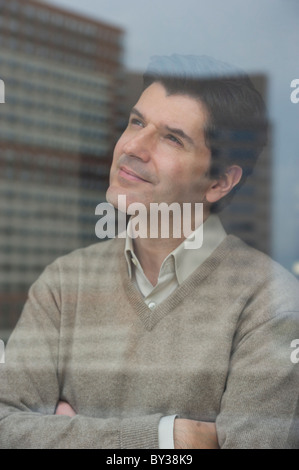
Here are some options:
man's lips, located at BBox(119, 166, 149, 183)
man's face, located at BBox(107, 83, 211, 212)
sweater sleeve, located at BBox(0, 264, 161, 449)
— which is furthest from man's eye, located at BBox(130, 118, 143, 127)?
sweater sleeve, located at BBox(0, 264, 161, 449)

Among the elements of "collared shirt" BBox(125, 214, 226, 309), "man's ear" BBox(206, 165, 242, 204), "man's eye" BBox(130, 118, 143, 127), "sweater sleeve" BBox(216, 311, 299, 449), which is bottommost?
"sweater sleeve" BBox(216, 311, 299, 449)

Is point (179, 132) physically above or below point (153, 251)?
above

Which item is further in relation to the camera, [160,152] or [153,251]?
[153,251]

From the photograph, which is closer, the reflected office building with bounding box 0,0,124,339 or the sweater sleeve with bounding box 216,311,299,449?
the sweater sleeve with bounding box 216,311,299,449

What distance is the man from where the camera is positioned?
197 centimetres

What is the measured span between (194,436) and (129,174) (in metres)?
0.78

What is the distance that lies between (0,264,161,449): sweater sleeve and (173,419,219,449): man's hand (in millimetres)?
62

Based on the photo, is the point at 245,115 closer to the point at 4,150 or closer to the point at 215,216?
the point at 215,216

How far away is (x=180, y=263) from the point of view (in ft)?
6.94

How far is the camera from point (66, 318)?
2.12 m

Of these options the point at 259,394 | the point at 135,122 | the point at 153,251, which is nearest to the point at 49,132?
the point at 135,122

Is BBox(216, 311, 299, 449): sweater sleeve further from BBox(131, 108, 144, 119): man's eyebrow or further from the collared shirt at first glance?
BBox(131, 108, 144, 119): man's eyebrow

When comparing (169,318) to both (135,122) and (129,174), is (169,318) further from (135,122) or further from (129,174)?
(135,122)

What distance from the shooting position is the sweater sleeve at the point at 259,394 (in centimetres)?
194
